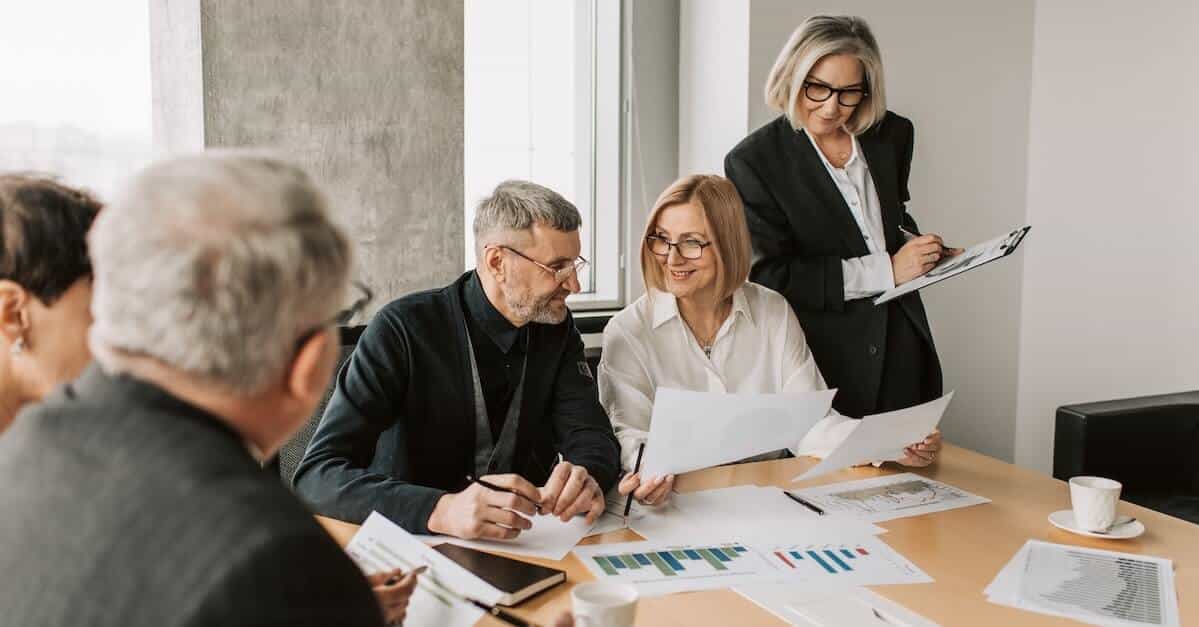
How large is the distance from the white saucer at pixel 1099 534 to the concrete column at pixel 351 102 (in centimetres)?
179

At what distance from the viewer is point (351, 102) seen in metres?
2.73

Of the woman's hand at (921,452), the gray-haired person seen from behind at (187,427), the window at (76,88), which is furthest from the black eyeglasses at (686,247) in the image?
the gray-haired person seen from behind at (187,427)

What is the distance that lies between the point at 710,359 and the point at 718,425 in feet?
2.08

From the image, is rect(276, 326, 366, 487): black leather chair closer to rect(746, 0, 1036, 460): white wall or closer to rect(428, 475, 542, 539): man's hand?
rect(428, 475, 542, 539): man's hand

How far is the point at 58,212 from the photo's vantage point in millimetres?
1175

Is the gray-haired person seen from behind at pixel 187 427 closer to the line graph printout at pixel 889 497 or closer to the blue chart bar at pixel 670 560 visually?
the blue chart bar at pixel 670 560

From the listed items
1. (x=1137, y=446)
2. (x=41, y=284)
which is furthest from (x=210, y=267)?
(x=1137, y=446)

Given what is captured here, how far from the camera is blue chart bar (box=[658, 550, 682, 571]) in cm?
146

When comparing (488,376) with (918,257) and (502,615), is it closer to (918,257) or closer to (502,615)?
(502,615)

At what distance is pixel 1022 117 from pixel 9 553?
3.61m

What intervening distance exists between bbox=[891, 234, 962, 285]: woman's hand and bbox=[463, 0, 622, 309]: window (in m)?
1.14

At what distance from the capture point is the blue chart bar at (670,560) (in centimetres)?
146

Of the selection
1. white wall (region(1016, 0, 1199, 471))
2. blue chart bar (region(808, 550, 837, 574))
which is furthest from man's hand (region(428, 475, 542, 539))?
white wall (region(1016, 0, 1199, 471))

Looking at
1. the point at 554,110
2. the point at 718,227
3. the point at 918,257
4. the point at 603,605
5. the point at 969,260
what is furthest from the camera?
the point at 554,110
